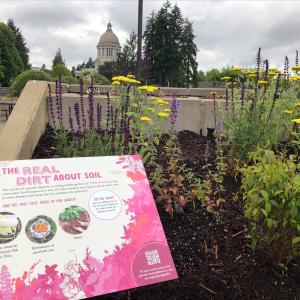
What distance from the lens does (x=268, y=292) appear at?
281 cm

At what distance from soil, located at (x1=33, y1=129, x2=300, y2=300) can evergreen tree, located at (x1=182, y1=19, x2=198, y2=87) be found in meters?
60.0

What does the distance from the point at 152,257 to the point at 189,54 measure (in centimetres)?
6603

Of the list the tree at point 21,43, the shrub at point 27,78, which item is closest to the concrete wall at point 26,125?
the shrub at point 27,78

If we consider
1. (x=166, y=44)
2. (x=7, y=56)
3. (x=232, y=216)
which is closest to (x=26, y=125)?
(x=232, y=216)

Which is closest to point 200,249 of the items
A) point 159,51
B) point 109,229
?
point 109,229

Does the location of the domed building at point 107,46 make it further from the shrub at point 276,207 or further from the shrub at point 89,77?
the shrub at point 276,207

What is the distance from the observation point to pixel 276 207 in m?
2.85

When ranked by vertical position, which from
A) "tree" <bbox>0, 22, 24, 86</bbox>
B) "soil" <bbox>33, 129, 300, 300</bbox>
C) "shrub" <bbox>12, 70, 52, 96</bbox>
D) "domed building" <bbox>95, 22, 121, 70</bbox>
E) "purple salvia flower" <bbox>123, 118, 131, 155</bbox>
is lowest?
"soil" <bbox>33, 129, 300, 300</bbox>

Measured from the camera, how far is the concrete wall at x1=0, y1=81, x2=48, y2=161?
4.16 metres

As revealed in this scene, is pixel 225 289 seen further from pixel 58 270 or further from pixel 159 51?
pixel 159 51

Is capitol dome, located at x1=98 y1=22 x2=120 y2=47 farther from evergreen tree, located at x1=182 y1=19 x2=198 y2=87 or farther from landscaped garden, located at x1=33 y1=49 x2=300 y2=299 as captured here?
landscaped garden, located at x1=33 y1=49 x2=300 y2=299

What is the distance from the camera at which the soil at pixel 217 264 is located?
275cm

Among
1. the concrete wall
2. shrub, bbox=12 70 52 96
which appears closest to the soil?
the concrete wall

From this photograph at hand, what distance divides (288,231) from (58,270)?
1.71 meters
